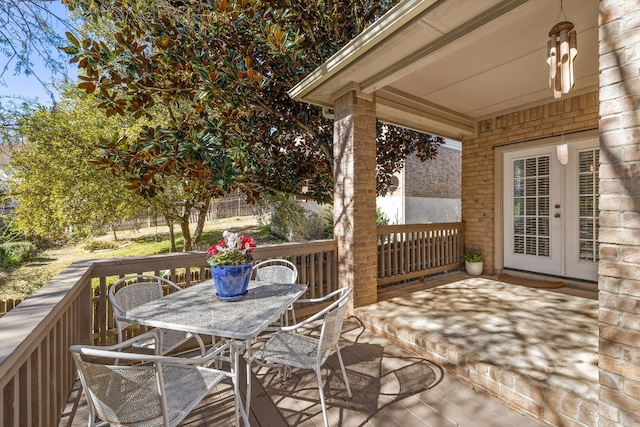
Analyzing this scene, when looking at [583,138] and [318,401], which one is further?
[583,138]

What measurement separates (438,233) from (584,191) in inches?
79.5

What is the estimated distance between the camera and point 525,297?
3699 millimetres

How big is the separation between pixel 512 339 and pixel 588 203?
278 cm

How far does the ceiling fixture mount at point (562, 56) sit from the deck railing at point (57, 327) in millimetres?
2614

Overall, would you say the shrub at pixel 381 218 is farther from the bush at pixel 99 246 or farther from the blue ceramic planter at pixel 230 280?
the bush at pixel 99 246

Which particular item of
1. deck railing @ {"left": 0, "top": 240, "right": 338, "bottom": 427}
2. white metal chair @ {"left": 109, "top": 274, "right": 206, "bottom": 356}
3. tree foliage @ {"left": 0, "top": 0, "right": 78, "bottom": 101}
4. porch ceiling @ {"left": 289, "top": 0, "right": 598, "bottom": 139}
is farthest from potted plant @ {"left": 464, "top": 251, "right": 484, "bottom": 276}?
tree foliage @ {"left": 0, "top": 0, "right": 78, "bottom": 101}

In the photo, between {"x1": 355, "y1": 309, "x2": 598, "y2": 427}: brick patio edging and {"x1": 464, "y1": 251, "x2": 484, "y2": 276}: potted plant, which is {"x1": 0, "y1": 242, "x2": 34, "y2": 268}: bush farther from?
{"x1": 464, "y1": 251, "x2": 484, "y2": 276}: potted plant

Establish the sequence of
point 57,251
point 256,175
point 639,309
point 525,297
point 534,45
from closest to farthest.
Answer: point 639,309
point 534,45
point 525,297
point 256,175
point 57,251

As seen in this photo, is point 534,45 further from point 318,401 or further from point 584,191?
point 318,401

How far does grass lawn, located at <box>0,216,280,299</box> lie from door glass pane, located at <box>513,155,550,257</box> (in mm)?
7917

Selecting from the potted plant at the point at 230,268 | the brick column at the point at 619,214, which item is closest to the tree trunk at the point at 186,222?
the potted plant at the point at 230,268

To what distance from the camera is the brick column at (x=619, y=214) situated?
1.47 meters

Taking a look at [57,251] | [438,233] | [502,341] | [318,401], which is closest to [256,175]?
[438,233]

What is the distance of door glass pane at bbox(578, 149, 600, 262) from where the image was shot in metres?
3.94
